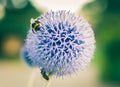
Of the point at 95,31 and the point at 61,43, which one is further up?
the point at 95,31

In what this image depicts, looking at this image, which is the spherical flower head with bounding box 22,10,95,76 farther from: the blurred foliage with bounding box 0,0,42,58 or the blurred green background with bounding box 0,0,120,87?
the blurred foliage with bounding box 0,0,42,58

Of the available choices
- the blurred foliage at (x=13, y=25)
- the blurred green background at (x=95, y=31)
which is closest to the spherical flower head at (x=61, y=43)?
the blurred green background at (x=95, y=31)

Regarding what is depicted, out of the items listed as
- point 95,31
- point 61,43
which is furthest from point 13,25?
point 61,43

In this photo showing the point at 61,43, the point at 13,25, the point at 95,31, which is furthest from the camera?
the point at 13,25

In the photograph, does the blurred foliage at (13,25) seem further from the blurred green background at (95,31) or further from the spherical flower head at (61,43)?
the spherical flower head at (61,43)

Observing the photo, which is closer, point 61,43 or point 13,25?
point 61,43

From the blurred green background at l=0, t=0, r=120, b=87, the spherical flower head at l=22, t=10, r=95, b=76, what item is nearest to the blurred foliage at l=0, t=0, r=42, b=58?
the blurred green background at l=0, t=0, r=120, b=87

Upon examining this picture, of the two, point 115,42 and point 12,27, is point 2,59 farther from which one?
point 115,42

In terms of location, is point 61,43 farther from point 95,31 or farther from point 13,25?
point 13,25
